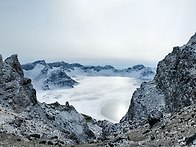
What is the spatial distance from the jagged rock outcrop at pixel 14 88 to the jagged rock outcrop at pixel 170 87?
27.1 m

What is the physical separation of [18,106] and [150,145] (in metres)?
47.1

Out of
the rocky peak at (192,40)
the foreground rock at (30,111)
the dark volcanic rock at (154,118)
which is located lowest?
the foreground rock at (30,111)

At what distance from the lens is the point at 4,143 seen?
40.9 m

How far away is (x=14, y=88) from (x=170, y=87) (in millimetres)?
39321

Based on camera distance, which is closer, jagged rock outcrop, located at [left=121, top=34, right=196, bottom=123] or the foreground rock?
the foreground rock

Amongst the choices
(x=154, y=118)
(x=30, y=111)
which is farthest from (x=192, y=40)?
(x=154, y=118)

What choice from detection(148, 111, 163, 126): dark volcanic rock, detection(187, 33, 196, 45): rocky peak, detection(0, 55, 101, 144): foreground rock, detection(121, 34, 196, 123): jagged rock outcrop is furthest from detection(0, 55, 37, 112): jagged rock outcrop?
detection(187, 33, 196, 45): rocky peak

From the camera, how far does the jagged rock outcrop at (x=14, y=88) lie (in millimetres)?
74438

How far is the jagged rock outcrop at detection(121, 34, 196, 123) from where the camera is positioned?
7881 centimetres

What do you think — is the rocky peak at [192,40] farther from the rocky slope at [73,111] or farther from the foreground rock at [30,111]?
the foreground rock at [30,111]

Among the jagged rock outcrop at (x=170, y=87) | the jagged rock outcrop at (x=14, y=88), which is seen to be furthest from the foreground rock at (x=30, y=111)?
the jagged rock outcrop at (x=170, y=87)

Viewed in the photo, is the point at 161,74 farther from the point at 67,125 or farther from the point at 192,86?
the point at 67,125

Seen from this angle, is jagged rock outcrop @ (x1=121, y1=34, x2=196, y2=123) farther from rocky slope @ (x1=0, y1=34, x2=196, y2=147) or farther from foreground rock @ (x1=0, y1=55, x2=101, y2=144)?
foreground rock @ (x1=0, y1=55, x2=101, y2=144)

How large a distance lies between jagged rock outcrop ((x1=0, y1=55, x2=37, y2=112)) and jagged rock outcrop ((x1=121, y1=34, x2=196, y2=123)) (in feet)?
88.8
